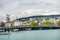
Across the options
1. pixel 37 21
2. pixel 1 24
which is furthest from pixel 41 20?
pixel 1 24

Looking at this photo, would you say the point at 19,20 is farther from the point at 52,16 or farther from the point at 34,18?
the point at 52,16

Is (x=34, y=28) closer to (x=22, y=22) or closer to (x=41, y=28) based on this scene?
(x=41, y=28)

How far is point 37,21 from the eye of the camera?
233ft

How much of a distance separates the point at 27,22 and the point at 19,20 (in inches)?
114

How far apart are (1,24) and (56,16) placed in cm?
1740

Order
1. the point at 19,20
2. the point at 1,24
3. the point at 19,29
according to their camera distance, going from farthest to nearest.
A: the point at 19,20 < the point at 1,24 < the point at 19,29

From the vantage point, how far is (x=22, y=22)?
70250mm

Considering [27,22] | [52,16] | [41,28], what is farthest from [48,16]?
[41,28]

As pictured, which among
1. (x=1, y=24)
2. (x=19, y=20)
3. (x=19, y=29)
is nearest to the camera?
(x=19, y=29)

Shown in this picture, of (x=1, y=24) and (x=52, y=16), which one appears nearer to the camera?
(x=1, y=24)

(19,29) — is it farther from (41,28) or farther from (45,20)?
(45,20)

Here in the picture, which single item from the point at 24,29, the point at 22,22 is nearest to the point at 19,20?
the point at 22,22

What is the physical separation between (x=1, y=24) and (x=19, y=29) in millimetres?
9205

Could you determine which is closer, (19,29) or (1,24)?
(19,29)
